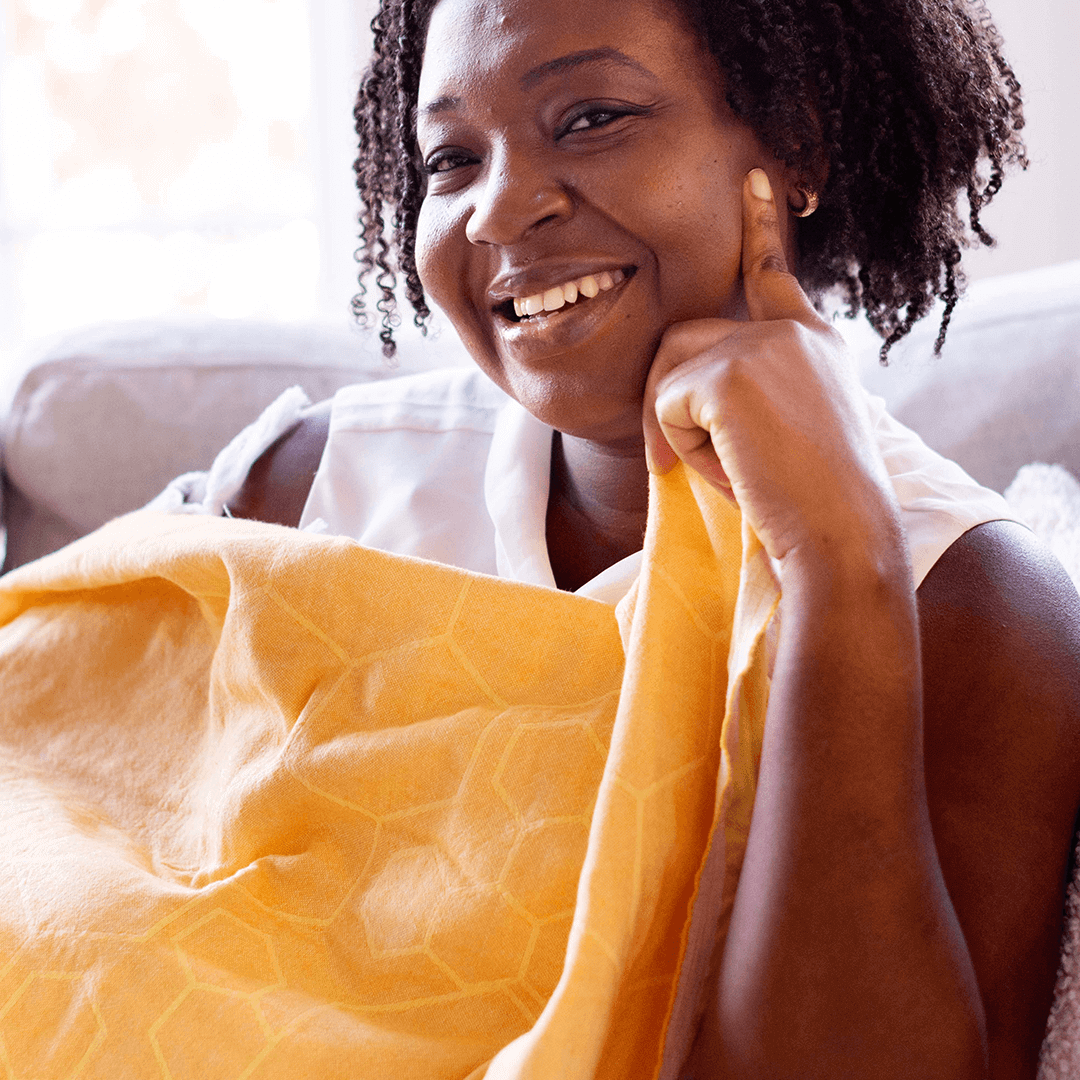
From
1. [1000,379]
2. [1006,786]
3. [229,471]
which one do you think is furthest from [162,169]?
[1006,786]

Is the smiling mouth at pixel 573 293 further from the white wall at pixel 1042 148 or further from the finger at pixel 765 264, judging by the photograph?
the white wall at pixel 1042 148

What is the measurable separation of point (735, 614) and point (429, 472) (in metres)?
0.55

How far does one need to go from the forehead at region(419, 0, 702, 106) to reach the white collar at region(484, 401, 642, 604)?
0.34 m

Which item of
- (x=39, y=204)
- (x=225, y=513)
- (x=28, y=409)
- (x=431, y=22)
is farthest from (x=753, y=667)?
(x=39, y=204)

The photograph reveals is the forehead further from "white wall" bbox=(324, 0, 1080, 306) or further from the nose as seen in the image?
"white wall" bbox=(324, 0, 1080, 306)

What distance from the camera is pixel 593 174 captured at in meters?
0.83

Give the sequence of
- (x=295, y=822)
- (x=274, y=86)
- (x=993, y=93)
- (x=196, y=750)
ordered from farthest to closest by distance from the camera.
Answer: (x=274, y=86), (x=993, y=93), (x=196, y=750), (x=295, y=822)

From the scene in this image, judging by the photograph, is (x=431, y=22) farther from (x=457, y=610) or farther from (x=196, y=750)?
(x=196, y=750)

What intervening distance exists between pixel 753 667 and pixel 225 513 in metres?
0.74

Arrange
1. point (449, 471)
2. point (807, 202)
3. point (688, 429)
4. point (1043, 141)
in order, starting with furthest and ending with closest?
point (1043, 141), point (449, 471), point (807, 202), point (688, 429)

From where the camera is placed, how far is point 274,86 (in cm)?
288

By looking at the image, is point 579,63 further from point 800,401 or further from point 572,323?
point 800,401

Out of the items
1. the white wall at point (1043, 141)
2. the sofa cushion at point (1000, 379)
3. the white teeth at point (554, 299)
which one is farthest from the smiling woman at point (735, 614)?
the white wall at point (1043, 141)

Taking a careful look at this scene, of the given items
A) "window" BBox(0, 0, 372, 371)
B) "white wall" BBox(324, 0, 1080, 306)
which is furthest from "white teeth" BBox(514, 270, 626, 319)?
"window" BBox(0, 0, 372, 371)
